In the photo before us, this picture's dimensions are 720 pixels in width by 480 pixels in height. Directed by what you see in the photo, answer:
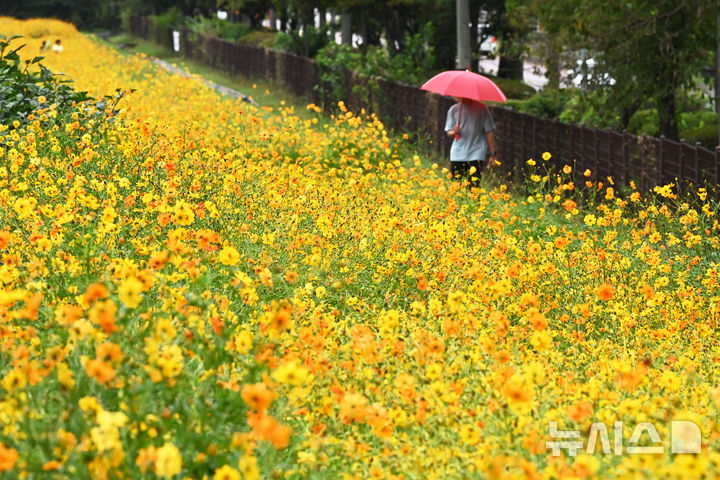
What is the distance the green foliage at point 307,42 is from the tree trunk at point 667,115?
14.7 m

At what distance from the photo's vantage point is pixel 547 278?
250 inches

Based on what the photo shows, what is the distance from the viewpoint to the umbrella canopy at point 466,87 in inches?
385

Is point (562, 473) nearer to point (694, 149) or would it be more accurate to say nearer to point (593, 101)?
point (694, 149)

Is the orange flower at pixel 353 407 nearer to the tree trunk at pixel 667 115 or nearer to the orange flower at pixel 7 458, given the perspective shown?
the orange flower at pixel 7 458

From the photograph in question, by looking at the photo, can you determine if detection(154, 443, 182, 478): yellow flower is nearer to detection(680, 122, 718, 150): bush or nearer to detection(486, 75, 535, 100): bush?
detection(680, 122, 718, 150): bush

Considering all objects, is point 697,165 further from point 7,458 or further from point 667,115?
point 7,458

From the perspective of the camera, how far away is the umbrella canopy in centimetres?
977

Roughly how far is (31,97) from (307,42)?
17755mm

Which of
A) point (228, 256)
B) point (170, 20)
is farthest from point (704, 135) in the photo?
point (170, 20)

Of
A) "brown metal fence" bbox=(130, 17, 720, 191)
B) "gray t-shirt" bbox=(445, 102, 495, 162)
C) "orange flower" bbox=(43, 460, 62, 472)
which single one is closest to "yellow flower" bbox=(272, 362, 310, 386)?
"orange flower" bbox=(43, 460, 62, 472)

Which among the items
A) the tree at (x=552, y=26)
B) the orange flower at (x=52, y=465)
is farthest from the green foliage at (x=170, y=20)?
the orange flower at (x=52, y=465)

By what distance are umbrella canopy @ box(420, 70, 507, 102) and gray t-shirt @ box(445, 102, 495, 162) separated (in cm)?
21

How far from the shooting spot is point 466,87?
9.84 m

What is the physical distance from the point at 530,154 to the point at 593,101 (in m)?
1.57
